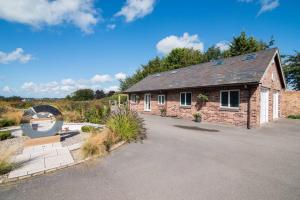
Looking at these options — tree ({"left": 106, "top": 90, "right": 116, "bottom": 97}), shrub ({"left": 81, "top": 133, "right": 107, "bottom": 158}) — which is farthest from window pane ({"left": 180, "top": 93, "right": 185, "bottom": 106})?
tree ({"left": 106, "top": 90, "right": 116, "bottom": 97})

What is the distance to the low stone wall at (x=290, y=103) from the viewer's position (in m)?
17.9

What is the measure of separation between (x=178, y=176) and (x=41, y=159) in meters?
4.67

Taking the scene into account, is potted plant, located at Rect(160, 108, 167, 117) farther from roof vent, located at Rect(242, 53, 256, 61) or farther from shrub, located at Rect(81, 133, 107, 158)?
shrub, located at Rect(81, 133, 107, 158)

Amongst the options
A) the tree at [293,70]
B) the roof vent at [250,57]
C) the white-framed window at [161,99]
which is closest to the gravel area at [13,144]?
the white-framed window at [161,99]

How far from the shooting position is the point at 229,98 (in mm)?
13391

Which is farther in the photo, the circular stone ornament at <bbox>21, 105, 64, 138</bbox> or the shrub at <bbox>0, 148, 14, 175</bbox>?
the circular stone ornament at <bbox>21, 105, 64, 138</bbox>

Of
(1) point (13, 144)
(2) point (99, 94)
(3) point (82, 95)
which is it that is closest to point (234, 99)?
(1) point (13, 144)

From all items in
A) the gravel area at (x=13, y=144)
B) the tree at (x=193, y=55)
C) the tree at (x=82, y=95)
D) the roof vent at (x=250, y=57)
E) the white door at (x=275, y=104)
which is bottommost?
the gravel area at (x=13, y=144)

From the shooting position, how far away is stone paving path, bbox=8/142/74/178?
17.6 feet

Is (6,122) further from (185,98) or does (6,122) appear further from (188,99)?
(188,99)

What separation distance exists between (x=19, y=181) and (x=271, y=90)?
17.0 meters

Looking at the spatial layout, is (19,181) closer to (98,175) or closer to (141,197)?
(98,175)

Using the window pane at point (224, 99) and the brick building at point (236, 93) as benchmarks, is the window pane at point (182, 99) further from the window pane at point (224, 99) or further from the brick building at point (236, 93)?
the window pane at point (224, 99)

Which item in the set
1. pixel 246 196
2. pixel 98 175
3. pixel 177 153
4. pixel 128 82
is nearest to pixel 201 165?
pixel 177 153
